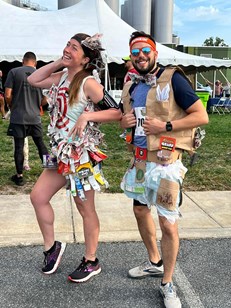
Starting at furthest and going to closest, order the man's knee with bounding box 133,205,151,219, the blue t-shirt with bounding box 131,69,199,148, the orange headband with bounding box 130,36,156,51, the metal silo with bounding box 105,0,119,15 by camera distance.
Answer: the metal silo with bounding box 105,0,119,15, the man's knee with bounding box 133,205,151,219, the orange headband with bounding box 130,36,156,51, the blue t-shirt with bounding box 131,69,199,148

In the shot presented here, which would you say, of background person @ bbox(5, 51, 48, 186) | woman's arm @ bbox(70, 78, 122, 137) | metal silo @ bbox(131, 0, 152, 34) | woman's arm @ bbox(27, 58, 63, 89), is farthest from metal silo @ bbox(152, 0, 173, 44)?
woman's arm @ bbox(70, 78, 122, 137)

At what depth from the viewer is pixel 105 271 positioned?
10.8 ft

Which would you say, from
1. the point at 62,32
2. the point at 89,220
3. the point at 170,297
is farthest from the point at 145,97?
the point at 62,32

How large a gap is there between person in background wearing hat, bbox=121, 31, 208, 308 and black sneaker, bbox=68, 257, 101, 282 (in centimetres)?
63

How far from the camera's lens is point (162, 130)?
2557 millimetres

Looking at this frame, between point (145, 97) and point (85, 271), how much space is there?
1.48 meters

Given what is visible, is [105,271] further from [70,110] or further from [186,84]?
[186,84]

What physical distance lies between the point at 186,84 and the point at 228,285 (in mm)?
1661

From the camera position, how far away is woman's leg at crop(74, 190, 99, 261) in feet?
9.91

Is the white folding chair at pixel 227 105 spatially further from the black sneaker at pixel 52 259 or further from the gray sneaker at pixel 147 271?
the black sneaker at pixel 52 259

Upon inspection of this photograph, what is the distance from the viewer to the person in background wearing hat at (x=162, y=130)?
8.35 ft

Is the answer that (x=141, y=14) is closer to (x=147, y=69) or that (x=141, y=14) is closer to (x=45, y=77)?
(x=45, y=77)

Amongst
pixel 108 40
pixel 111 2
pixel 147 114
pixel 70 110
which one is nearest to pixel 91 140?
pixel 70 110

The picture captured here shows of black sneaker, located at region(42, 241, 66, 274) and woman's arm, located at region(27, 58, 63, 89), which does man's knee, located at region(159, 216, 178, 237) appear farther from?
woman's arm, located at region(27, 58, 63, 89)
